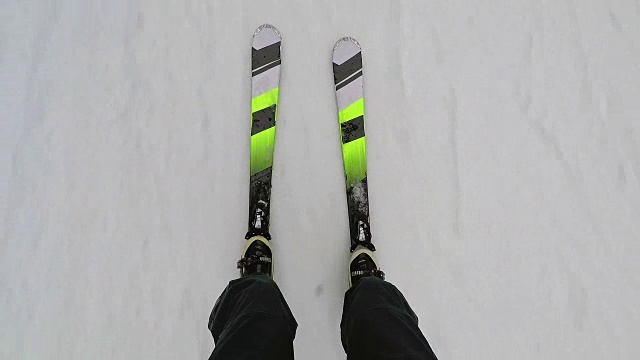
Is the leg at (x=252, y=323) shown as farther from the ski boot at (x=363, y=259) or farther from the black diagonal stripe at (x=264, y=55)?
the black diagonal stripe at (x=264, y=55)

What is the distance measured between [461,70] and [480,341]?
894mm

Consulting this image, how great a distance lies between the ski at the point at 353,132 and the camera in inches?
55.8

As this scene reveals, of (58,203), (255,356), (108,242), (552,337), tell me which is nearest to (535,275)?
(552,337)

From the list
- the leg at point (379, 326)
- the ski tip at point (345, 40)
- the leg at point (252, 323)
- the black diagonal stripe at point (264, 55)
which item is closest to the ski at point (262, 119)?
the black diagonal stripe at point (264, 55)

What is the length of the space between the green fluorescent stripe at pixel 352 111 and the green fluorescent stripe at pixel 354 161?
9 centimetres

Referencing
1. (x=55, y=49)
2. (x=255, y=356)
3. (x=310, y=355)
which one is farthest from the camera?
(x=55, y=49)

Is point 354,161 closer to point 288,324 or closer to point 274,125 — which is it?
point 274,125

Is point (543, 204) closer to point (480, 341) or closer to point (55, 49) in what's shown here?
point (480, 341)

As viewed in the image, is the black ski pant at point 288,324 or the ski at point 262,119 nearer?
the black ski pant at point 288,324

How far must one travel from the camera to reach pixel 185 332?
1.38 metres

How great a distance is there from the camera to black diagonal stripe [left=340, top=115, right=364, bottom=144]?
1.46 m

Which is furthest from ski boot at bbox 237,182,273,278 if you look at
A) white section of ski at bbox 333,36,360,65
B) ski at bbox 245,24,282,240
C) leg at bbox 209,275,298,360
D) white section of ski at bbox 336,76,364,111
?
white section of ski at bbox 333,36,360,65

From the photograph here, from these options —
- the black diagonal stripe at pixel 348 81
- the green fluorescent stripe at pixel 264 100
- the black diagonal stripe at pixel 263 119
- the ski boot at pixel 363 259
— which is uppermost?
the black diagonal stripe at pixel 348 81

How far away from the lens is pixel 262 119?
57.4 inches
